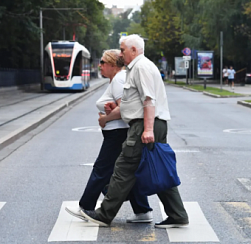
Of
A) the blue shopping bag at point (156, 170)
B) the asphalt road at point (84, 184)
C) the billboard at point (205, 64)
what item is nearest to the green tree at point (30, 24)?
the billboard at point (205, 64)

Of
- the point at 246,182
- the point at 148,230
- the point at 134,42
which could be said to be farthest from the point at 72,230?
the point at 246,182

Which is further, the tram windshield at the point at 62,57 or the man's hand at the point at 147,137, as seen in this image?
the tram windshield at the point at 62,57

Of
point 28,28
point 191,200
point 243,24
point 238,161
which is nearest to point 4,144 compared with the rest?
point 238,161

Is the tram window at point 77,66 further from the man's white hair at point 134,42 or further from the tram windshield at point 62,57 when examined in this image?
the man's white hair at point 134,42

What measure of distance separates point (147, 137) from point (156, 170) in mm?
298

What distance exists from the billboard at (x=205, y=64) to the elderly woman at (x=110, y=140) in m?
38.3

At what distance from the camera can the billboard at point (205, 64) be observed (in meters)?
43.8

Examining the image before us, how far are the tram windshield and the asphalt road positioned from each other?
80.0ft

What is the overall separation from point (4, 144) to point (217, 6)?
39.1 m

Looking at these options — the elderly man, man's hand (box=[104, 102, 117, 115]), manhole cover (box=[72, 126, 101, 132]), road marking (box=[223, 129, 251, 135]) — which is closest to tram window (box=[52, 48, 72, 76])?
manhole cover (box=[72, 126, 101, 132])

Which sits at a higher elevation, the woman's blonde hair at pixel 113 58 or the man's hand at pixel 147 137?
the woman's blonde hair at pixel 113 58

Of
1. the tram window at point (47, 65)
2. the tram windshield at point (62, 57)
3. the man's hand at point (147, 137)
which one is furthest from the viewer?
the tram window at point (47, 65)

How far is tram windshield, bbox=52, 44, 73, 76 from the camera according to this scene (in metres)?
39.2

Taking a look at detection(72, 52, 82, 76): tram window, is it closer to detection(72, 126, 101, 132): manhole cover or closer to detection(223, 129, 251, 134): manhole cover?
detection(72, 126, 101, 132): manhole cover
